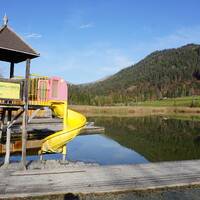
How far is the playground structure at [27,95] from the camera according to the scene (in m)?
16.4

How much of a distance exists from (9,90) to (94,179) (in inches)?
254

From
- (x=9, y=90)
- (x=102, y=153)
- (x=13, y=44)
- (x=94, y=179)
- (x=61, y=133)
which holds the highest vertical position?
(x=13, y=44)

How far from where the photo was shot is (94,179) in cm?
1405

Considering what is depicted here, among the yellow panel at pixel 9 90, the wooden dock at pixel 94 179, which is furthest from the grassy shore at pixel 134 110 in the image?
the wooden dock at pixel 94 179

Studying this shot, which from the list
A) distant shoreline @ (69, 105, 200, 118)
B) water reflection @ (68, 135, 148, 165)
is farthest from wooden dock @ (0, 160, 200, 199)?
distant shoreline @ (69, 105, 200, 118)

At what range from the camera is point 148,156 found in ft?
96.0

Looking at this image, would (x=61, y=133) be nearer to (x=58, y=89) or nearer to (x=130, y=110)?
(x=58, y=89)

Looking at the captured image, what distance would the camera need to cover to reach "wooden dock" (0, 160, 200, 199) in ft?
41.2

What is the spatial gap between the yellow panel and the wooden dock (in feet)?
12.3

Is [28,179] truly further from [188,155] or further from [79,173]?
[188,155]

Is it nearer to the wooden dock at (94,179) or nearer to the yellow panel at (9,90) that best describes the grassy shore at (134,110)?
the yellow panel at (9,90)

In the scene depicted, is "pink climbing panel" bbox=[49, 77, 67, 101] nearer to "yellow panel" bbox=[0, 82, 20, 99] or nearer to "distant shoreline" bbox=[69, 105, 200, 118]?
"yellow panel" bbox=[0, 82, 20, 99]

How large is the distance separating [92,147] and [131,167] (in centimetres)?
1837

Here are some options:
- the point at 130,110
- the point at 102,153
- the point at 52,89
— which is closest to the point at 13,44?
the point at 52,89
